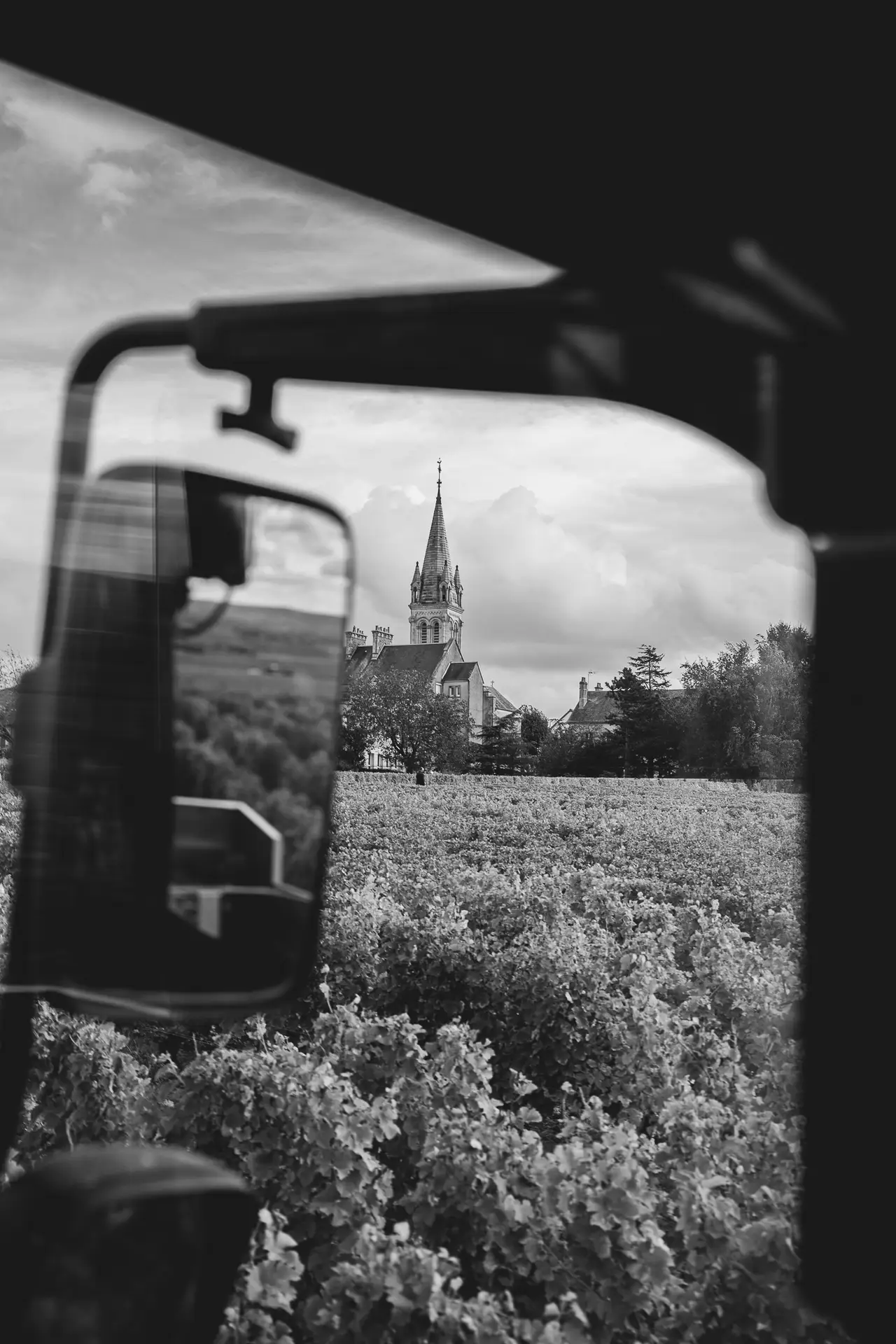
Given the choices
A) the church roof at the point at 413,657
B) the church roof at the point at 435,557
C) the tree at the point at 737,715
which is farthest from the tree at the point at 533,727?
the church roof at the point at 435,557

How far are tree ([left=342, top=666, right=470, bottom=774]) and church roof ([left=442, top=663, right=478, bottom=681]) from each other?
94.8 feet

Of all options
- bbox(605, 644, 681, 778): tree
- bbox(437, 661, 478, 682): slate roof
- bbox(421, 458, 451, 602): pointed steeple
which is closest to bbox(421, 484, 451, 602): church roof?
bbox(421, 458, 451, 602): pointed steeple

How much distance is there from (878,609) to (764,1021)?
474cm

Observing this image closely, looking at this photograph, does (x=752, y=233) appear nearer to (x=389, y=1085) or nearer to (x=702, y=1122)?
(x=702, y=1122)

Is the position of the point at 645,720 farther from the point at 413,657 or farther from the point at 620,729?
the point at 413,657

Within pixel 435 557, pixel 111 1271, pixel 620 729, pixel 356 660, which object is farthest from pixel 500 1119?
pixel 620 729

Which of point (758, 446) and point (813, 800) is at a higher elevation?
point (758, 446)

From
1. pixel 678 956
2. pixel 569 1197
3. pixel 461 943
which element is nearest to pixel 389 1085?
pixel 569 1197

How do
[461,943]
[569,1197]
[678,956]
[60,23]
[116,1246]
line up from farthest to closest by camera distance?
[678,956], [461,943], [569,1197], [116,1246], [60,23]

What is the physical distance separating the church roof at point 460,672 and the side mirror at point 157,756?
8636 centimetres

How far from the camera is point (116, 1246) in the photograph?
0.96 metres

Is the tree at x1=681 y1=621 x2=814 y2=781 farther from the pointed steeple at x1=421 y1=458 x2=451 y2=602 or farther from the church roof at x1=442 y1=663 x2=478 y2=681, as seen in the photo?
the church roof at x1=442 y1=663 x2=478 y2=681

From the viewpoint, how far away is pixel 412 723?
182 ft

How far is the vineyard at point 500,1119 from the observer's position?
2.97m
